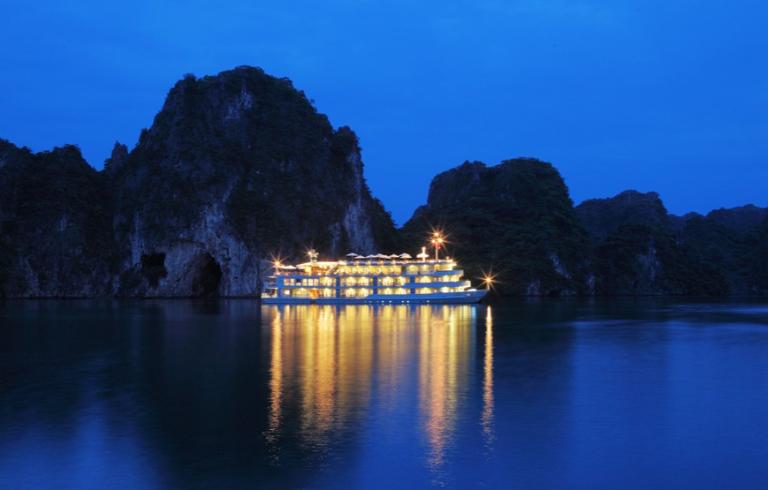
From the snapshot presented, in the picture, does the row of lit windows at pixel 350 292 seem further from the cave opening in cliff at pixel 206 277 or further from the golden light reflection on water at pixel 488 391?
the golden light reflection on water at pixel 488 391

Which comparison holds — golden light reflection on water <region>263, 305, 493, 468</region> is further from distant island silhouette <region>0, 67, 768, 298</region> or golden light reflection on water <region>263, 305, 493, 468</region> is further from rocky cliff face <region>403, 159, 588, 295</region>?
rocky cliff face <region>403, 159, 588, 295</region>

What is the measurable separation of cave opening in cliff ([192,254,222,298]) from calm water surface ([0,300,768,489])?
70.2 m

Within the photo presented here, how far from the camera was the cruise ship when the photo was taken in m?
84.3

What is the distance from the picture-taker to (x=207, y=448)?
614 inches

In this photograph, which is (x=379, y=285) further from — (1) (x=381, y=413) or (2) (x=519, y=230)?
(1) (x=381, y=413)

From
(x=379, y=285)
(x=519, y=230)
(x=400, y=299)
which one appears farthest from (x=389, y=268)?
(x=519, y=230)

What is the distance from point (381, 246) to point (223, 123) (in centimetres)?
3598

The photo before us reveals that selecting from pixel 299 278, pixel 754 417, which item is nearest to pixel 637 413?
pixel 754 417

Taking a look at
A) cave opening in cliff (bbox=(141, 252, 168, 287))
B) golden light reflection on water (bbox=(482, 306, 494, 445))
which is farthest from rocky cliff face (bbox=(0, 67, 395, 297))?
golden light reflection on water (bbox=(482, 306, 494, 445))

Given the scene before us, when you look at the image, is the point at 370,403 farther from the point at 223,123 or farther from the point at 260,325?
the point at 223,123

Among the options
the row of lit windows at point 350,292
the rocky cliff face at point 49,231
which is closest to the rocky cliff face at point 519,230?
the row of lit windows at point 350,292

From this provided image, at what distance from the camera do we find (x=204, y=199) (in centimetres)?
10688

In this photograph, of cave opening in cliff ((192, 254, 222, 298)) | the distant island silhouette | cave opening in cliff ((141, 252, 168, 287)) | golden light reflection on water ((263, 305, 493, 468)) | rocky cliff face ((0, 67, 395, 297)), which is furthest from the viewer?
cave opening in cliff ((192, 254, 222, 298))

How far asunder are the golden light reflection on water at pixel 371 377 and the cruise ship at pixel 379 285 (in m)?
34.7
